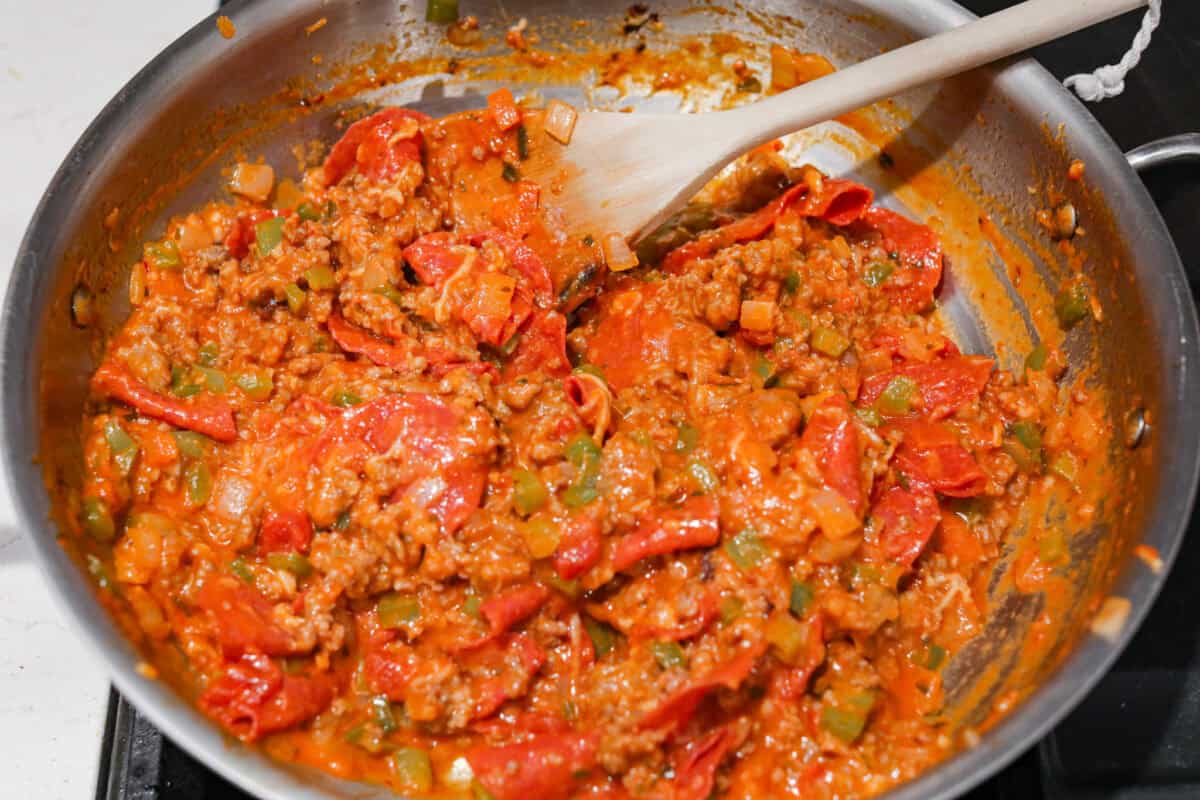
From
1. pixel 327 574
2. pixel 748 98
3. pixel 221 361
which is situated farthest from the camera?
pixel 748 98

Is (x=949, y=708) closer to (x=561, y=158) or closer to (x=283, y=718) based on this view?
(x=283, y=718)

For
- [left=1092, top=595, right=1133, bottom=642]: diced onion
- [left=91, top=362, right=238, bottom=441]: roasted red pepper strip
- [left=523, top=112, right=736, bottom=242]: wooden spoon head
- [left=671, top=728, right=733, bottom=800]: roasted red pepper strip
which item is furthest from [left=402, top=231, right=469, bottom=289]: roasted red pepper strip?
[left=1092, top=595, right=1133, bottom=642]: diced onion

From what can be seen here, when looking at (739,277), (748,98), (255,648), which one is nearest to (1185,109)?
(748,98)

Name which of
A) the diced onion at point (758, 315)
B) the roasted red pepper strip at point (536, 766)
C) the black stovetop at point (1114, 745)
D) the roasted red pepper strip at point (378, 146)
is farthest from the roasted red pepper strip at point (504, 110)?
the black stovetop at point (1114, 745)

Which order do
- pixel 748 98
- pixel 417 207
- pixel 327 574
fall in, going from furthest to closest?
pixel 748 98 < pixel 417 207 < pixel 327 574

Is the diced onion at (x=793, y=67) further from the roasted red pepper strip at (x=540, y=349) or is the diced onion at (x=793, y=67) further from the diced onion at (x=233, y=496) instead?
the diced onion at (x=233, y=496)

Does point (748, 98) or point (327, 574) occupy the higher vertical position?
point (748, 98)
